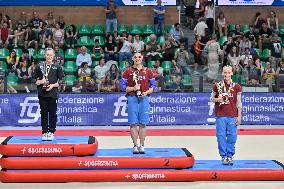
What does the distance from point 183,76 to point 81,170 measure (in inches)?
382

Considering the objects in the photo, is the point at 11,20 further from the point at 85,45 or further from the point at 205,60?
the point at 205,60

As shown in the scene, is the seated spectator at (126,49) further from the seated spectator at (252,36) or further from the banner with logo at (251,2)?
the banner with logo at (251,2)

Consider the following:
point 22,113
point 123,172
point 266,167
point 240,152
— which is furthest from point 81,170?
point 22,113

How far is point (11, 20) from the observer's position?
2697 cm

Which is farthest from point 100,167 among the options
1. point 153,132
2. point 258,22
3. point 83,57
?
point 258,22

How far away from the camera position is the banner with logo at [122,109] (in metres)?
20.5

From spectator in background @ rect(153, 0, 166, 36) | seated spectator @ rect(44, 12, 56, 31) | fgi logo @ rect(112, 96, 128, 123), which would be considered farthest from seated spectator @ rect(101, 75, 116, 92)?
spectator in background @ rect(153, 0, 166, 36)

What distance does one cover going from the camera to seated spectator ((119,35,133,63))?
925 inches

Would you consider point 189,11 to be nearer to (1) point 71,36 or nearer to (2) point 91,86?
(1) point 71,36

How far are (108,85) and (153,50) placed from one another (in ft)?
13.4

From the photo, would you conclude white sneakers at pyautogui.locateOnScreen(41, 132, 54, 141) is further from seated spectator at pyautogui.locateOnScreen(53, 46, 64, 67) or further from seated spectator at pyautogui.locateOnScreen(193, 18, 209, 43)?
seated spectator at pyautogui.locateOnScreen(193, 18, 209, 43)

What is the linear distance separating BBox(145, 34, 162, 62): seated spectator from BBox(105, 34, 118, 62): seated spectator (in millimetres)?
1223

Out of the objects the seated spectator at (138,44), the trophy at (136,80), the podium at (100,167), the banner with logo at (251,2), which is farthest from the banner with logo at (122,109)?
the podium at (100,167)

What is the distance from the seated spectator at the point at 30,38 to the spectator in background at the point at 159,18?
200 inches
